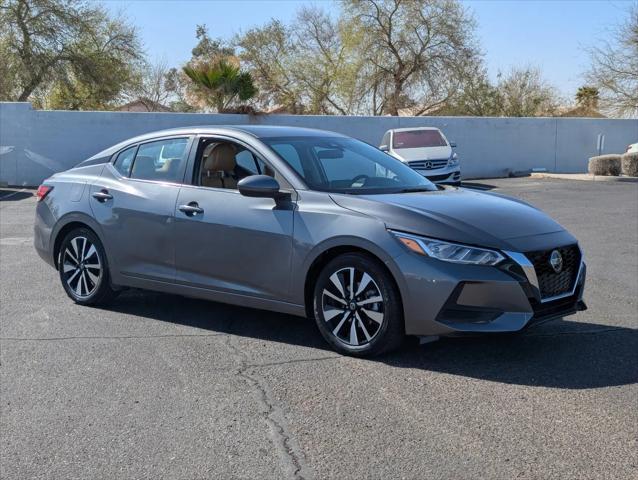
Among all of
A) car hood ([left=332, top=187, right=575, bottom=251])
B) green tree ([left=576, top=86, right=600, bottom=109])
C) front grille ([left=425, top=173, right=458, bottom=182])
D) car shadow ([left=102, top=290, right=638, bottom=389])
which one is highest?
green tree ([left=576, top=86, right=600, bottom=109])

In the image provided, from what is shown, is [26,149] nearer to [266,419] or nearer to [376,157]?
[376,157]

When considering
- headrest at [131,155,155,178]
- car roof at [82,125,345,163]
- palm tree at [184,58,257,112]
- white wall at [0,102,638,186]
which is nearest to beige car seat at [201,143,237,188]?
car roof at [82,125,345,163]

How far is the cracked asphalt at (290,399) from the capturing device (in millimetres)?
3777

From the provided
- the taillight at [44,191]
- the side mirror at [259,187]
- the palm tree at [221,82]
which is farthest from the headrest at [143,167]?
the palm tree at [221,82]

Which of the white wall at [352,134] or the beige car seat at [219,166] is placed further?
the white wall at [352,134]

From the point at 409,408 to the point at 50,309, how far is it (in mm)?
3902

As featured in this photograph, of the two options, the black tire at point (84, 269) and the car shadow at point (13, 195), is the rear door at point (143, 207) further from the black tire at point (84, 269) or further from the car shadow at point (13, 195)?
the car shadow at point (13, 195)

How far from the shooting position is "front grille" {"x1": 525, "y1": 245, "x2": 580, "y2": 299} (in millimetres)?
5184

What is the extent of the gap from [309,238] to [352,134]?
66.8 ft

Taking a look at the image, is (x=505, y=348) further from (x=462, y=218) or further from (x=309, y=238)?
(x=309, y=238)

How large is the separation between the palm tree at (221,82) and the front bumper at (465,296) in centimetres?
2136

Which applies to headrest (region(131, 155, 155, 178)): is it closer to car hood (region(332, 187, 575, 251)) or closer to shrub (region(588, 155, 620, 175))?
car hood (region(332, 187, 575, 251))

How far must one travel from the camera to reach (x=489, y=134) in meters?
27.8

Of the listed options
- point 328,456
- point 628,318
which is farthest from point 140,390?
point 628,318
